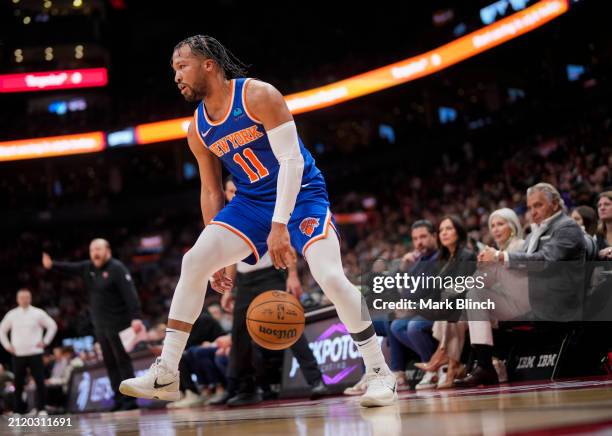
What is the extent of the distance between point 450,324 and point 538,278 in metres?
0.87

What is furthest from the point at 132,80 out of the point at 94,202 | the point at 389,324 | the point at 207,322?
the point at 389,324

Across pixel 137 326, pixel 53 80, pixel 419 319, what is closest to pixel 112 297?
pixel 137 326

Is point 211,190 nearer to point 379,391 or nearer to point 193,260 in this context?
point 193,260

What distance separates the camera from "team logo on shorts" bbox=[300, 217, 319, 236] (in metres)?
4.14

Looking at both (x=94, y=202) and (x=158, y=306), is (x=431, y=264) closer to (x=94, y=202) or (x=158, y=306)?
(x=158, y=306)

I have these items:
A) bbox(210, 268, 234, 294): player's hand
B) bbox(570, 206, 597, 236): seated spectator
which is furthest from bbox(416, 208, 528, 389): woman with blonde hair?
bbox(210, 268, 234, 294): player's hand

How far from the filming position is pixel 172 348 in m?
4.14

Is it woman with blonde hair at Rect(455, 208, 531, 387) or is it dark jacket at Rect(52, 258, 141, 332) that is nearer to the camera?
woman with blonde hair at Rect(455, 208, 531, 387)

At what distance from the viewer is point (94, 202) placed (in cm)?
2805

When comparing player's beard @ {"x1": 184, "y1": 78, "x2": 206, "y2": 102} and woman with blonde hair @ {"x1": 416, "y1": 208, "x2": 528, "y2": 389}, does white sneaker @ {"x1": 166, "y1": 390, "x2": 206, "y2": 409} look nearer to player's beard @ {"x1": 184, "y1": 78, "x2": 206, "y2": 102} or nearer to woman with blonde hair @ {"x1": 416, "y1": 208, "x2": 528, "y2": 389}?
woman with blonde hair @ {"x1": 416, "y1": 208, "x2": 528, "y2": 389}

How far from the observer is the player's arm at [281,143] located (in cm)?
398

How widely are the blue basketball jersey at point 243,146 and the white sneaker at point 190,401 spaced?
14.6ft

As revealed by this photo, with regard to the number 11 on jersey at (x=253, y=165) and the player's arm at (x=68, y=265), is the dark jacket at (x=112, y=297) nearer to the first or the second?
the player's arm at (x=68, y=265)

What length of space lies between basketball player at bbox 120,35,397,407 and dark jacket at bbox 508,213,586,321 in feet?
5.69
